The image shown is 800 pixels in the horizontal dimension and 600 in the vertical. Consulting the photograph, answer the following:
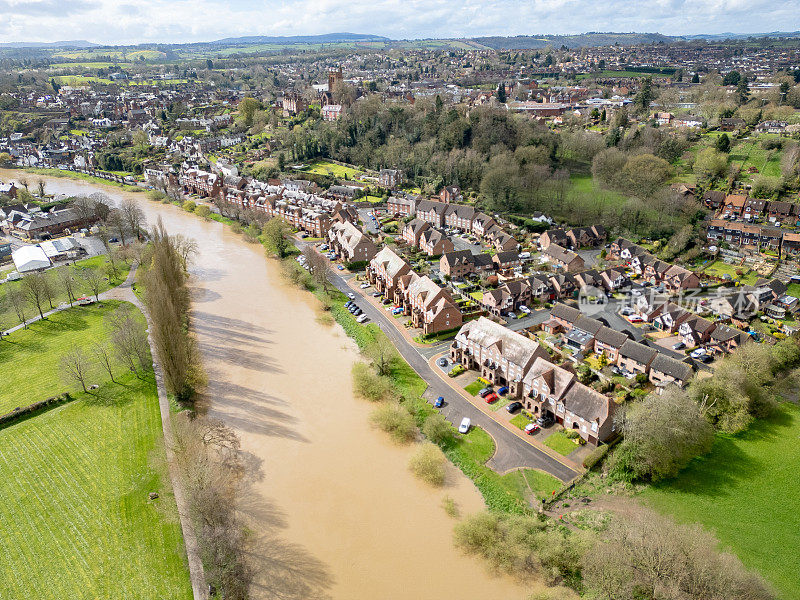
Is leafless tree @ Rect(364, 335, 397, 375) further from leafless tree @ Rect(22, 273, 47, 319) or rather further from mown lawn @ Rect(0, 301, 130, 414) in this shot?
leafless tree @ Rect(22, 273, 47, 319)

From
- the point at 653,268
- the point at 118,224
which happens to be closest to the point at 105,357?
the point at 118,224

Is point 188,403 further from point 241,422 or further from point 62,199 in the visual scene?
point 62,199

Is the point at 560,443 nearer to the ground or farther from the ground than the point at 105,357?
nearer to the ground

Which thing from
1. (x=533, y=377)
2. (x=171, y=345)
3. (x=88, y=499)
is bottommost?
(x=88, y=499)

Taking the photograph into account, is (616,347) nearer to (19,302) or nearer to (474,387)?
(474,387)

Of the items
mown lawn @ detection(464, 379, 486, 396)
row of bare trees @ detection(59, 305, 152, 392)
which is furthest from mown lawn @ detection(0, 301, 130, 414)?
mown lawn @ detection(464, 379, 486, 396)

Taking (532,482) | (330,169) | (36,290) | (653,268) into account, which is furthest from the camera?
(330,169)

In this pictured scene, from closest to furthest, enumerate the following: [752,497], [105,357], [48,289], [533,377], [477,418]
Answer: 1. [752,497]
2. [477,418]
3. [533,377]
4. [105,357]
5. [48,289]
